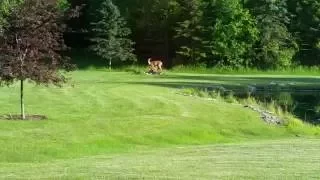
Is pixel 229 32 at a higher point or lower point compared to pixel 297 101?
higher

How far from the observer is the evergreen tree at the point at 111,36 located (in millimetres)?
70500

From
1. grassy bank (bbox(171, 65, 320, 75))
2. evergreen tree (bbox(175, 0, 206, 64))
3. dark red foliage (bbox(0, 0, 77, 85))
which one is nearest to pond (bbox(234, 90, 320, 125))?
dark red foliage (bbox(0, 0, 77, 85))

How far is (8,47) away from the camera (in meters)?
23.5

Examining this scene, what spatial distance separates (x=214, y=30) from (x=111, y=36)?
1151 cm

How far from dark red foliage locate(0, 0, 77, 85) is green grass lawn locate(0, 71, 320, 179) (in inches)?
74.4

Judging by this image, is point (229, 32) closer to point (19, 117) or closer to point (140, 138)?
point (19, 117)

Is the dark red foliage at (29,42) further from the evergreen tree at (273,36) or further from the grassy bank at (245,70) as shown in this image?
the evergreen tree at (273,36)

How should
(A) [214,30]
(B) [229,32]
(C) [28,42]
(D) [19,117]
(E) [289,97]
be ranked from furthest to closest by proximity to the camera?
(B) [229,32]
(A) [214,30]
(E) [289,97]
(D) [19,117]
(C) [28,42]

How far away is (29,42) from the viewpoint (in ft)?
77.3

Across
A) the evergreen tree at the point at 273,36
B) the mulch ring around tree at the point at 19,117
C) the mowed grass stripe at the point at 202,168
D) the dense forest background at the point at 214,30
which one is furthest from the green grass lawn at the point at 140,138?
the evergreen tree at the point at 273,36

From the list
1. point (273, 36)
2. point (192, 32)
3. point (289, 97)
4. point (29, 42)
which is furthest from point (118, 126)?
point (273, 36)

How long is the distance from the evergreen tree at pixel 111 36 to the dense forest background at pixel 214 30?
0.11m

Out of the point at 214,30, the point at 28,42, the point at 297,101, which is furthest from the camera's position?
the point at 214,30

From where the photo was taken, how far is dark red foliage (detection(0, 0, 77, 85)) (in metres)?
23.5
